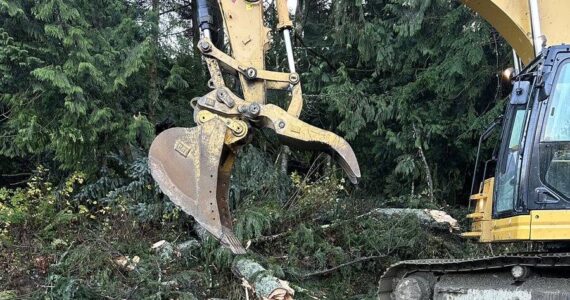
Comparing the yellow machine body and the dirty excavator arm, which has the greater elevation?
the dirty excavator arm

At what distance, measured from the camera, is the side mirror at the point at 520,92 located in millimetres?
3934

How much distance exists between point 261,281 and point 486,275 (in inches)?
84.4

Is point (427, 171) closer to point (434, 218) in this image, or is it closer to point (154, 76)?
point (434, 218)

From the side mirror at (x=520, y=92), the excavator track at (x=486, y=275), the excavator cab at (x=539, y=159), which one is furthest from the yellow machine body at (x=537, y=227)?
the side mirror at (x=520, y=92)

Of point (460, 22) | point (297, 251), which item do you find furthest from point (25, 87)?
point (460, 22)

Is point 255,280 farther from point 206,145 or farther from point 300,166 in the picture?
point 300,166

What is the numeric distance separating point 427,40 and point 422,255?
3529mm

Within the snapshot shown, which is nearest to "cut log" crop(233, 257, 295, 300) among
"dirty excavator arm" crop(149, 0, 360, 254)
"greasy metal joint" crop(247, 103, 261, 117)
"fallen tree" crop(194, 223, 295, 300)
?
"fallen tree" crop(194, 223, 295, 300)

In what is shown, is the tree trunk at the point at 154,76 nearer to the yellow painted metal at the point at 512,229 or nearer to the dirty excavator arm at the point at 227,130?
the dirty excavator arm at the point at 227,130

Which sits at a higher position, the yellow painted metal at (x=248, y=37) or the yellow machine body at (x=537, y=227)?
the yellow painted metal at (x=248, y=37)

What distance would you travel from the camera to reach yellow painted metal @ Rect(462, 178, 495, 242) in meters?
4.36

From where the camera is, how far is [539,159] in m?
3.78

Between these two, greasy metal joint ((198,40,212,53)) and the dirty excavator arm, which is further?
greasy metal joint ((198,40,212,53))

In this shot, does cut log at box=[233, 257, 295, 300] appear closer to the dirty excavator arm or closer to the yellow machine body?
the dirty excavator arm
